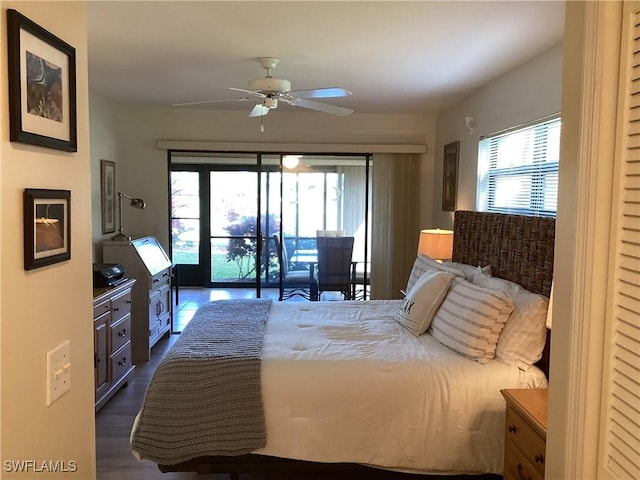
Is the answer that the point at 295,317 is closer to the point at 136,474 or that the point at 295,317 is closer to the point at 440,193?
the point at 136,474

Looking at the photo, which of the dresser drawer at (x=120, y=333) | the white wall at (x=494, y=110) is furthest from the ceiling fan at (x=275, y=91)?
the dresser drawer at (x=120, y=333)

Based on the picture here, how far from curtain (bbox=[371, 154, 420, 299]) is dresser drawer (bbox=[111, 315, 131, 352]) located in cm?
287

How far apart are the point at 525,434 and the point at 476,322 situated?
79cm

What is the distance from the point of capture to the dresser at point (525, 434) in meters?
1.92

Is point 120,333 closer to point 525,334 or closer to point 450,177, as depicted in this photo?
point 525,334

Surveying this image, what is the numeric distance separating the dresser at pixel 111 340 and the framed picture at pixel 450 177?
10.3 ft

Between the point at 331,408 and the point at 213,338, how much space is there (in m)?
0.86

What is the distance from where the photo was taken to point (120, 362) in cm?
405

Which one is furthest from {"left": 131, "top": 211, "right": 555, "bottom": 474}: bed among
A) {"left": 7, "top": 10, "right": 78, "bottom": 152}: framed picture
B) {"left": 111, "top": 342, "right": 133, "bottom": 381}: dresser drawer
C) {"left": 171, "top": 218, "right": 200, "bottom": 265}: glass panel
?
{"left": 171, "top": 218, "right": 200, "bottom": 265}: glass panel

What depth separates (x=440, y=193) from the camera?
5598 mm

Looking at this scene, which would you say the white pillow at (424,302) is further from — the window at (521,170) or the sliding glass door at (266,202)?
the sliding glass door at (266,202)

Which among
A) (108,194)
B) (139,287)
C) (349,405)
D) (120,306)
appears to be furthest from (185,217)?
(349,405)

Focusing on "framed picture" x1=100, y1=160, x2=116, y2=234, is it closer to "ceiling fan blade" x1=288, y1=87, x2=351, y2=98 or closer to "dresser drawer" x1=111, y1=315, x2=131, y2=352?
"dresser drawer" x1=111, y1=315, x2=131, y2=352

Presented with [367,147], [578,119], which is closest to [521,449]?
[578,119]
